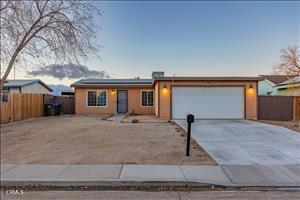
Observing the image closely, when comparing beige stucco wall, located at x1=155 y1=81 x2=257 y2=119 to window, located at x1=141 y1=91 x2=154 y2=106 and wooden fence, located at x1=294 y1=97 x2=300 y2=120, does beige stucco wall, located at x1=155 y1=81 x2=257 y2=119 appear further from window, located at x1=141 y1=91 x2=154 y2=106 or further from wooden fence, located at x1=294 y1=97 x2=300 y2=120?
window, located at x1=141 y1=91 x2=154 y2=106

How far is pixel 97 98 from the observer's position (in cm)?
2586

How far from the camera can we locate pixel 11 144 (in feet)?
33.0

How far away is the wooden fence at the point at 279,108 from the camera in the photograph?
19906mm

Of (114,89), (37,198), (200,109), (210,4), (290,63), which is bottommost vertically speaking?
(37,198)

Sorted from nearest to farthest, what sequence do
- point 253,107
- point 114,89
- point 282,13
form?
point 282,13, point 253,107, point 114,89

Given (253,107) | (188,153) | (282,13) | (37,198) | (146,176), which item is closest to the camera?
(37,198)

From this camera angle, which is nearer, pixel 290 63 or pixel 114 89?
pixel 114 89

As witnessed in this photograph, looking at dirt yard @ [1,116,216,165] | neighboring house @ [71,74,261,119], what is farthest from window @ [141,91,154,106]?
dirt yard @ [1,116,216,165]

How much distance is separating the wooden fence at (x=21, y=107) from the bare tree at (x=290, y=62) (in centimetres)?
2488

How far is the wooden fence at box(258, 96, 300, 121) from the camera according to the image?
1991 centimetres

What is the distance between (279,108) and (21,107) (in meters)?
19.9

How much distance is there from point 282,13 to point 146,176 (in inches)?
605

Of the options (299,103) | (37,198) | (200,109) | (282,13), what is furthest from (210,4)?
(37,198)

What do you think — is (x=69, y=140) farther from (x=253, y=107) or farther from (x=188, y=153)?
(x=253, y=107)
